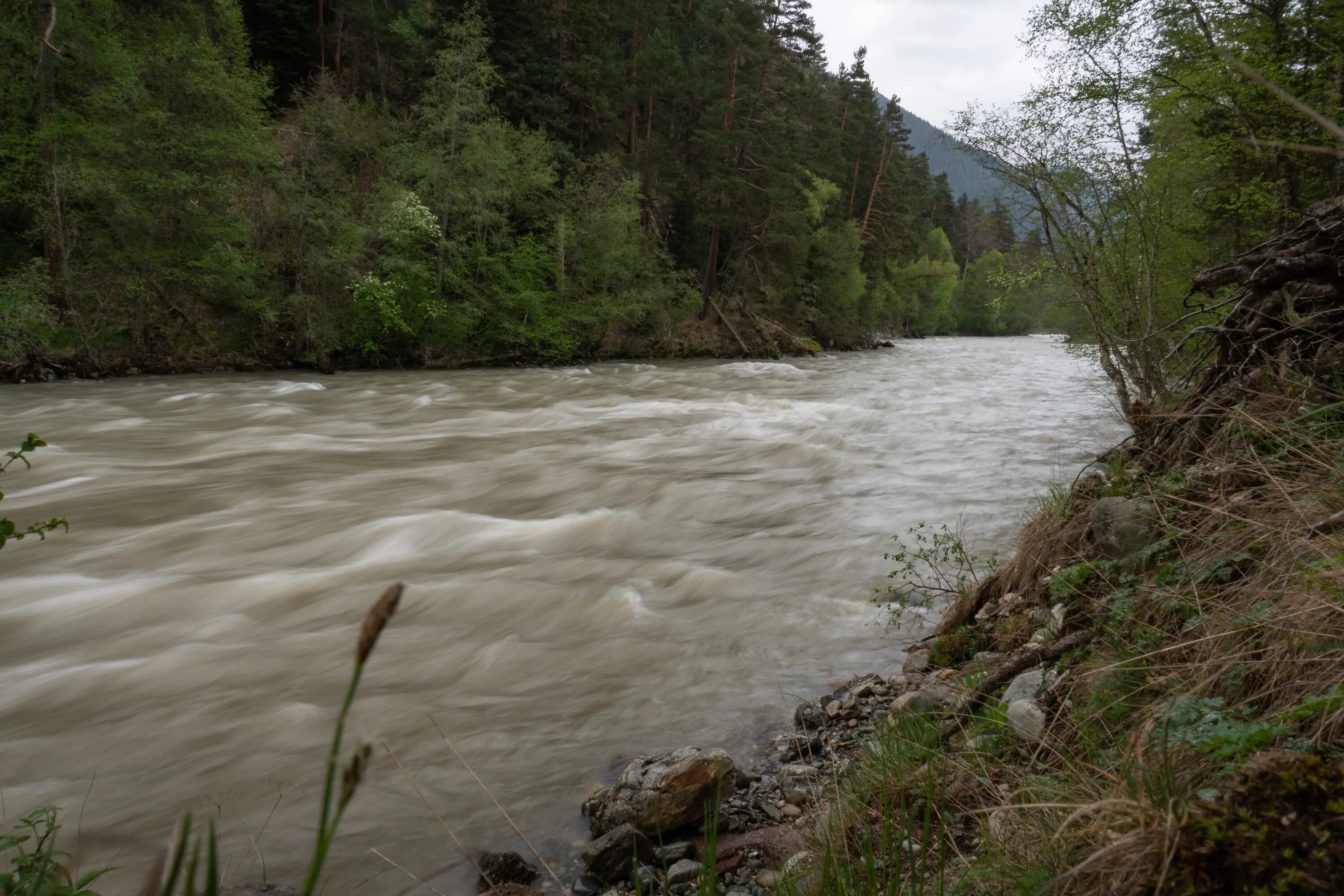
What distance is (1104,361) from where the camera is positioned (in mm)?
8344

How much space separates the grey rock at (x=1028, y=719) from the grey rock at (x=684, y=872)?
1.35 meters

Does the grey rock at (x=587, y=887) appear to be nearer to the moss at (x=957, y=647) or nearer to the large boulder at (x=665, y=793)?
the large boulder at (x=665, y=793)

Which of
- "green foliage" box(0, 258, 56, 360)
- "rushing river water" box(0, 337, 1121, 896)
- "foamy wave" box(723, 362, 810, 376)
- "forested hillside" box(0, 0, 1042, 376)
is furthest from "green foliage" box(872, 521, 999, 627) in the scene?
"foamy wave" box(723, 362, 810, 376)

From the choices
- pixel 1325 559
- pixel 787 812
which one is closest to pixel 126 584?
pixel 787 812

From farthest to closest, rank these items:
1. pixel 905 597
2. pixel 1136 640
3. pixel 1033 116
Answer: pixel 1033 116
pixel 905 597
pixel 1136 640

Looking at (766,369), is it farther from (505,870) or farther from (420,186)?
(505,870)

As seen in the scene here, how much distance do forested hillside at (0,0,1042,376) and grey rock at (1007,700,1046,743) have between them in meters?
7.45

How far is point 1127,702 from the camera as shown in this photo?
2510 mm

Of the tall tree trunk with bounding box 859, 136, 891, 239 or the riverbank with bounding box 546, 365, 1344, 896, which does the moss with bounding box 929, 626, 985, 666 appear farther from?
the tall tree trunk with bounding box 859, 136, 891, 239

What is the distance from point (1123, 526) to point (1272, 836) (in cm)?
267

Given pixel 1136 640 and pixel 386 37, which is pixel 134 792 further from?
pixel 386 37

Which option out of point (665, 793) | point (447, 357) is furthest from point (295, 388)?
point (665, 793)

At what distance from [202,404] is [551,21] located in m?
24.2

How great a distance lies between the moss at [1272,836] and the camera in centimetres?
132
